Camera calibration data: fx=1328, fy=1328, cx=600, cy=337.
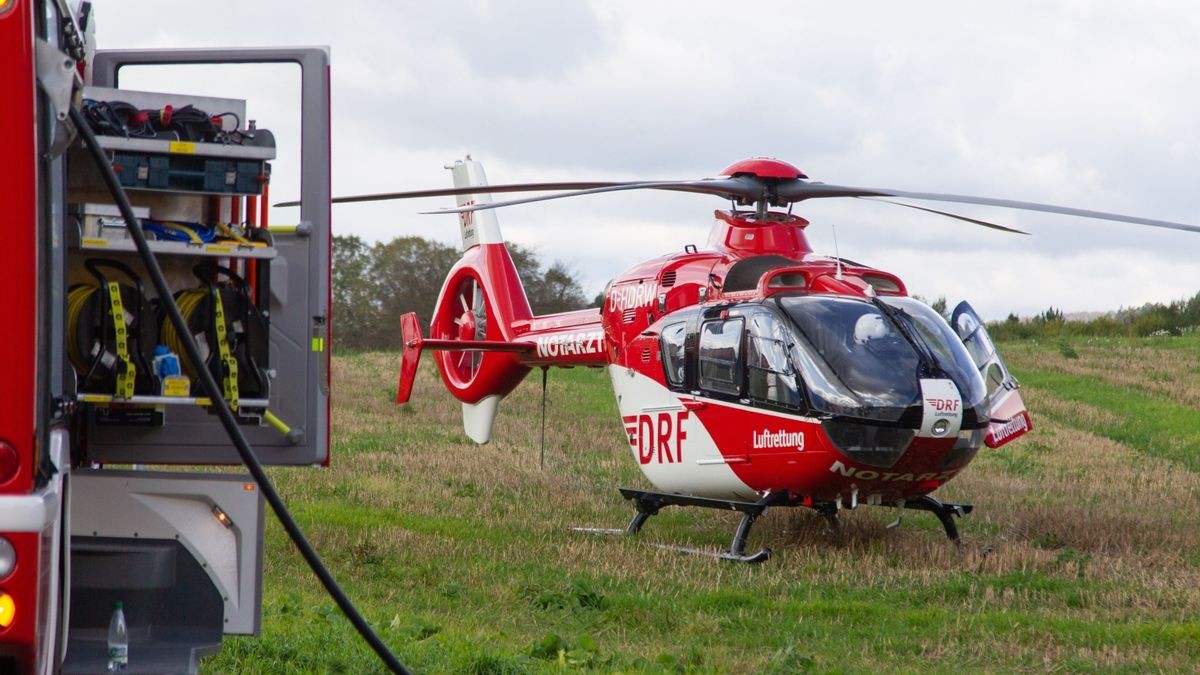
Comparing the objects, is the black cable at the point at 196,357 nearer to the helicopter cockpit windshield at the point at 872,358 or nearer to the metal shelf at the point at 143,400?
the metal shelf at the point at 143,400

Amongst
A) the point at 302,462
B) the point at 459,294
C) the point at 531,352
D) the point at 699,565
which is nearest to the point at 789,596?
the point at 699,565

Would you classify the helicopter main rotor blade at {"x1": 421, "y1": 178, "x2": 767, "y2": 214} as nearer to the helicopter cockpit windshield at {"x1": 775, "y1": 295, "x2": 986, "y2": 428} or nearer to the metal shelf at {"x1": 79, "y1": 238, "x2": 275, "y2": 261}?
the helicopter cockpit windshield at {"x1": 775, "y1": 295, "x2": 986, "y2": 428}

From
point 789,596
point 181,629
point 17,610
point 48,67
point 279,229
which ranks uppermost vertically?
point 48,67

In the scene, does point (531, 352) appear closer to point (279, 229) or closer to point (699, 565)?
point (699, 565)

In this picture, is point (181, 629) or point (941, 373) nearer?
point (181, 629)

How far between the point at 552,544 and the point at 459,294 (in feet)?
21.1

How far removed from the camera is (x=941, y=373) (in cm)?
1092

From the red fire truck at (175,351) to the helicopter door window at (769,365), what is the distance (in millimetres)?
6200

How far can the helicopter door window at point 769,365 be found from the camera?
36.9ft

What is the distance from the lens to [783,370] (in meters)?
11.3

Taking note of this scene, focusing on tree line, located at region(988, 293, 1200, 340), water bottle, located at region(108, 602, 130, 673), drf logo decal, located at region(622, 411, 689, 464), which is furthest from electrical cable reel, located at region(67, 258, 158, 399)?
tree line, located at region(988, 293, 1200, 340)

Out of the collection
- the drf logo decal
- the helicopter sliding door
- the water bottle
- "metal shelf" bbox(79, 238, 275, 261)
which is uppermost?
"metal shelf" bbox(79, 238, 275, 261)

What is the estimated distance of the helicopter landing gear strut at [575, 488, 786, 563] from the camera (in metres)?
11.3

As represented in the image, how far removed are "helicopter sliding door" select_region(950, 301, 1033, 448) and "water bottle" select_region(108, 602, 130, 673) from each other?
827cm
